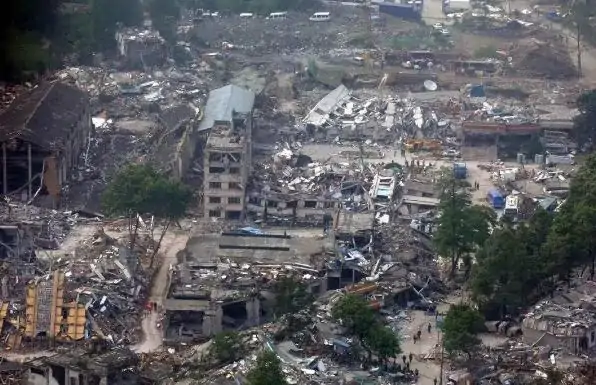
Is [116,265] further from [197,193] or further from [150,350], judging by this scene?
[197,193]

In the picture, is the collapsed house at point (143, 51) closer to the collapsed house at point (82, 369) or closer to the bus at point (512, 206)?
the bus at point (512, 206)

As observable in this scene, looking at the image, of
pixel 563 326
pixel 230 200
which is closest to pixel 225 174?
pixel 230 200

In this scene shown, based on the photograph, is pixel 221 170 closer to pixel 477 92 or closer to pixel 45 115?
pixel 45 115

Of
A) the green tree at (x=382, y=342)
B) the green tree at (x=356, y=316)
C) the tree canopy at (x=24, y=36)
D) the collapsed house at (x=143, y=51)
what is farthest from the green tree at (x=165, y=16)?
the green tree at (x=382, y=342)

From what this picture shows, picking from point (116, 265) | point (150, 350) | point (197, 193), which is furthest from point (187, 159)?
point (150, 350)

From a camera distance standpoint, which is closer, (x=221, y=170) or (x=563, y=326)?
(x=563, y=326)

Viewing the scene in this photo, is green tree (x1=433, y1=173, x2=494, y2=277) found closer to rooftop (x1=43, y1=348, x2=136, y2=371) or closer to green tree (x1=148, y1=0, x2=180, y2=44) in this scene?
rooftop (x1=43, y1=348, x2=136, y2=371)

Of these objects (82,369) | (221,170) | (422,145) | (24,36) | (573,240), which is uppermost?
(24,36)
